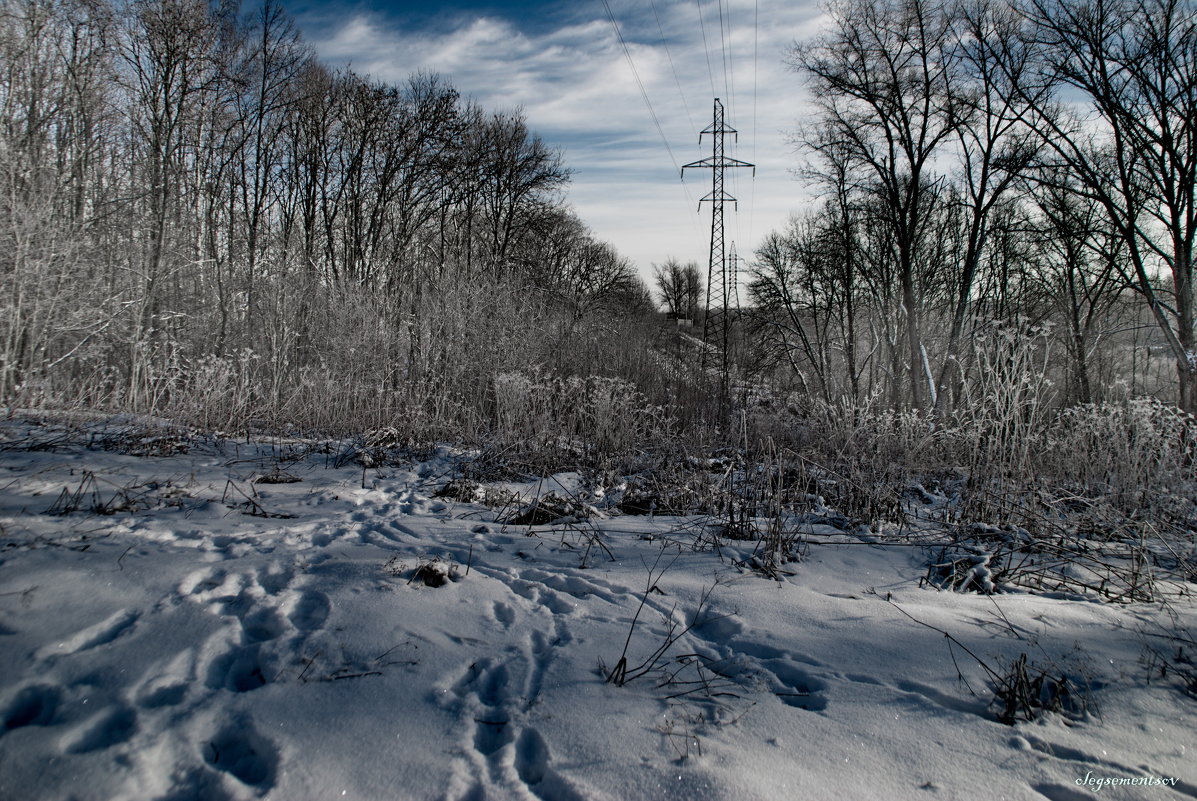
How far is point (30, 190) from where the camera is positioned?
778 cm

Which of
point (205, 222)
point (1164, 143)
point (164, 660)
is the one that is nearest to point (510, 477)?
point (164, 660)

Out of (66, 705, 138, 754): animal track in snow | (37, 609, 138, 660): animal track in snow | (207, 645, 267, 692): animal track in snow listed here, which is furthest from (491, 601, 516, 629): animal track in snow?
(37, 609, 138, 660): animal track in snow

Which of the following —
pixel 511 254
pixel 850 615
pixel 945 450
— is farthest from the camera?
pixel 511 254

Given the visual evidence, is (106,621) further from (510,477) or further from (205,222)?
(205,222)

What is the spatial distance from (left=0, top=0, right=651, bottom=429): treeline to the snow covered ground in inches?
174

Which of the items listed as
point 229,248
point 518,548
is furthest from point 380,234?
point 518,548

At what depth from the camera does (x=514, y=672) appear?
1.99 metres

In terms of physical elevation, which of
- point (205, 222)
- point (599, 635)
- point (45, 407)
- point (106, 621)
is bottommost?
point (599, 635)

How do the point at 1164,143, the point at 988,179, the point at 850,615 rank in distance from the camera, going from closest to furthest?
the point at 850,615 → the point at 1164,143 → the point at 988,179

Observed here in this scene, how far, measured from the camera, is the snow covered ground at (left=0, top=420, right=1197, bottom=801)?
1.48 meters

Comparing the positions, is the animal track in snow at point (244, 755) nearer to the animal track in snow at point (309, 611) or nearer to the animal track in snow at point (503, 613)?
the animal track in snow at point (309, 611)

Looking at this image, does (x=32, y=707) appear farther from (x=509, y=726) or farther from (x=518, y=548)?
(x=518, y=548)

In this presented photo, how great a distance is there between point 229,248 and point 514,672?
15906 mm

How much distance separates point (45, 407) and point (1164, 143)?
19364 millimetres
